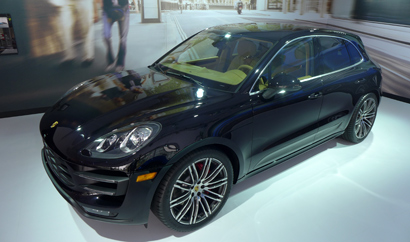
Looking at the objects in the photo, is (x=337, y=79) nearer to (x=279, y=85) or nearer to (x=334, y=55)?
(x=334, y=55)

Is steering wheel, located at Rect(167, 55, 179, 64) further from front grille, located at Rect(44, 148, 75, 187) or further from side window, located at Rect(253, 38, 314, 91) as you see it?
front grille, located at Rect(44, 148, 75, 187)

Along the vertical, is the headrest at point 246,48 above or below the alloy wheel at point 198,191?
above

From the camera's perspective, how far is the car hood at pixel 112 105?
1.91 m

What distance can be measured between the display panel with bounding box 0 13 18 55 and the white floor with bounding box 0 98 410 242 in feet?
4.60

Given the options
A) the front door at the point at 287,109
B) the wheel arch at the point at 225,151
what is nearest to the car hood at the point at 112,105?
the wheel arch at the point at 225,151

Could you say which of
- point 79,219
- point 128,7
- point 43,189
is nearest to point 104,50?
point 128,7

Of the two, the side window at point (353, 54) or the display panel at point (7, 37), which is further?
the display panel at point (7, 37)

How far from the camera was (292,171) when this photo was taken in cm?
289

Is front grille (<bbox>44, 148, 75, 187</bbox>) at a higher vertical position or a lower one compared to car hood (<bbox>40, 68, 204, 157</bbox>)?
lower

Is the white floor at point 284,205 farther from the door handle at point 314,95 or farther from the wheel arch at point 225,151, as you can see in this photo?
the door handle at point 314,95

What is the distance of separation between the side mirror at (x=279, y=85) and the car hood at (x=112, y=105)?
50 centimetres

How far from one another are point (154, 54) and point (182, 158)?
3.57m

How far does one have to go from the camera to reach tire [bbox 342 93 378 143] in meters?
3.20

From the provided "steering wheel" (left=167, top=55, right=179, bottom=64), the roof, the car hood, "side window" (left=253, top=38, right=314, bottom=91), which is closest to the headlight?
the car hood
